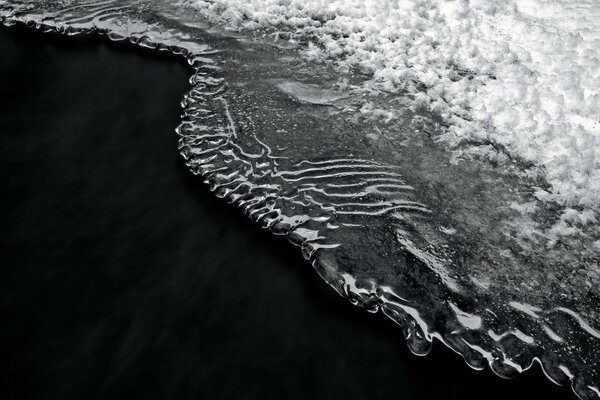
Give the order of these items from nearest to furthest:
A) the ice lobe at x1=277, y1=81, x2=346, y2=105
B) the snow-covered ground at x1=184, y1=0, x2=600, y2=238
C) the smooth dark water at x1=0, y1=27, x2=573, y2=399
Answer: the smooth dark water at x1=0, y1=27, x2=573, y2=399, the snow-covered ground at x1=184, y1=0, x2=600, y2=238, the ice lobe at x1=277, y1=81, x2=346, y2=105

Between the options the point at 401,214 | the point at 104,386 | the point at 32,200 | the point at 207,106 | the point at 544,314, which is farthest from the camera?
the point at 207,106

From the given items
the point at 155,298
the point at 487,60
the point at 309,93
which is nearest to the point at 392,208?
the point at 309,93

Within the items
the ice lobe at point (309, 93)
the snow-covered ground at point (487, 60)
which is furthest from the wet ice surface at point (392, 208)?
the snow-covered ground at point (487, 60)

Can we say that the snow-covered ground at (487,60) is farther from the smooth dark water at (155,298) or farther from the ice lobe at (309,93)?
the smooth dark water at (155,298)

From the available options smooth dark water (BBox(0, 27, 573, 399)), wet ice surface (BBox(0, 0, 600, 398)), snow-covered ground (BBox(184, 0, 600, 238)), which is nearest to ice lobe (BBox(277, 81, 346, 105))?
wet ice surface (BBox(0, 0, 600, 398))

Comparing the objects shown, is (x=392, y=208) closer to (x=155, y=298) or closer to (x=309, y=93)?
(x=309, y=93)

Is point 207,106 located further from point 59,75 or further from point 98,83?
point 59,75

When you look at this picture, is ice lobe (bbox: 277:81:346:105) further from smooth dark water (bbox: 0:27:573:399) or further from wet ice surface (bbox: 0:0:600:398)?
smooth dark water (bbox: 0:27:573:399)

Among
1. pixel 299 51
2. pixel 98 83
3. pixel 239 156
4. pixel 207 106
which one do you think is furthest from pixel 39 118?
pixel 299 51
